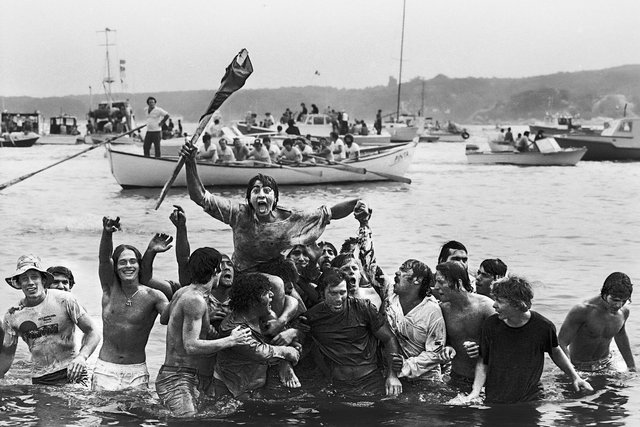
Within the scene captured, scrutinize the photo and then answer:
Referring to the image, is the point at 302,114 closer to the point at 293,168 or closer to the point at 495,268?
the point at 293,168

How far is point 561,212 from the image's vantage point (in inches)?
1171

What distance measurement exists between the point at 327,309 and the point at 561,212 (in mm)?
23523

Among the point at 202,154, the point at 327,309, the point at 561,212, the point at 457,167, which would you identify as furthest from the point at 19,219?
the point at 457,167

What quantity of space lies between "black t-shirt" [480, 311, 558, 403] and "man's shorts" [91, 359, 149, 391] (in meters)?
2.85

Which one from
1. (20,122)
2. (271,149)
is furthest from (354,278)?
(20,122)

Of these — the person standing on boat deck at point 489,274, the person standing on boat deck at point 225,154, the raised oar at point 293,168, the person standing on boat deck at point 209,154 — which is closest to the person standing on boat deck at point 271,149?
the raised oar at point 293,168

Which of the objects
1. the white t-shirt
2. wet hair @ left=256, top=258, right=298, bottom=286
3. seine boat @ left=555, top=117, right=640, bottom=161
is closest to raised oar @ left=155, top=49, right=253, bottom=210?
wet hair @ left=256, top=258, right=298, bottom=286

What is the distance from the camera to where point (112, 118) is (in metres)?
75.2

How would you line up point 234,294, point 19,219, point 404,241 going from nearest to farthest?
point 234,294
point 404,241
point 19,219

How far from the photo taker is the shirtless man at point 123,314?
746 cm

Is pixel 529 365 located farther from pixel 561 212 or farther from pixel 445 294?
pixel 561 212

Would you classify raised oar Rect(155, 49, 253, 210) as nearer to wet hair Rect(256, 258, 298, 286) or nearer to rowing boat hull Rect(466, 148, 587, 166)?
wet hair Rect(256, 258, 298, 286)

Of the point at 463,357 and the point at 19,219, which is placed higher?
the point at 463,357

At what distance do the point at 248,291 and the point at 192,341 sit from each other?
59cm
